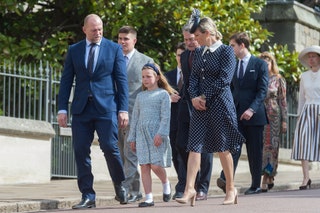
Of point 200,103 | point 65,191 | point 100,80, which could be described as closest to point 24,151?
point 65,191

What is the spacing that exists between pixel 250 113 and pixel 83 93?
247cm

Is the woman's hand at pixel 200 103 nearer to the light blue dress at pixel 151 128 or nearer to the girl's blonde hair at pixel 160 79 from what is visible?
the light blue dress at pixel 151 128

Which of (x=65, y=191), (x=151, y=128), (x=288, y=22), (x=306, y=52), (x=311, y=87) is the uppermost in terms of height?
(x=288, y=22)

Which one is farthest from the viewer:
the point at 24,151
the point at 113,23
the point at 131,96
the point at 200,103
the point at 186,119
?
the point at 113,23

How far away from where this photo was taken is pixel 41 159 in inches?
618

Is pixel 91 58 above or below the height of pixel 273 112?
above

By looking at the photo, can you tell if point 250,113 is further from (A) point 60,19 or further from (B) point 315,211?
(A) point 60,19

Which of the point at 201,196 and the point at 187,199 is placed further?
the point at 201,196

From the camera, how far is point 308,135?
15156mm

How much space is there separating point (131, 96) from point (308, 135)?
336 cm

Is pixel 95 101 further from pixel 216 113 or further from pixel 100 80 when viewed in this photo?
pixel 216 113

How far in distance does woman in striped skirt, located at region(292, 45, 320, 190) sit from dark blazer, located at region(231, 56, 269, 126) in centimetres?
133

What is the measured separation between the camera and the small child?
472 inches

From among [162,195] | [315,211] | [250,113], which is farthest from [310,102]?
[315,211]
